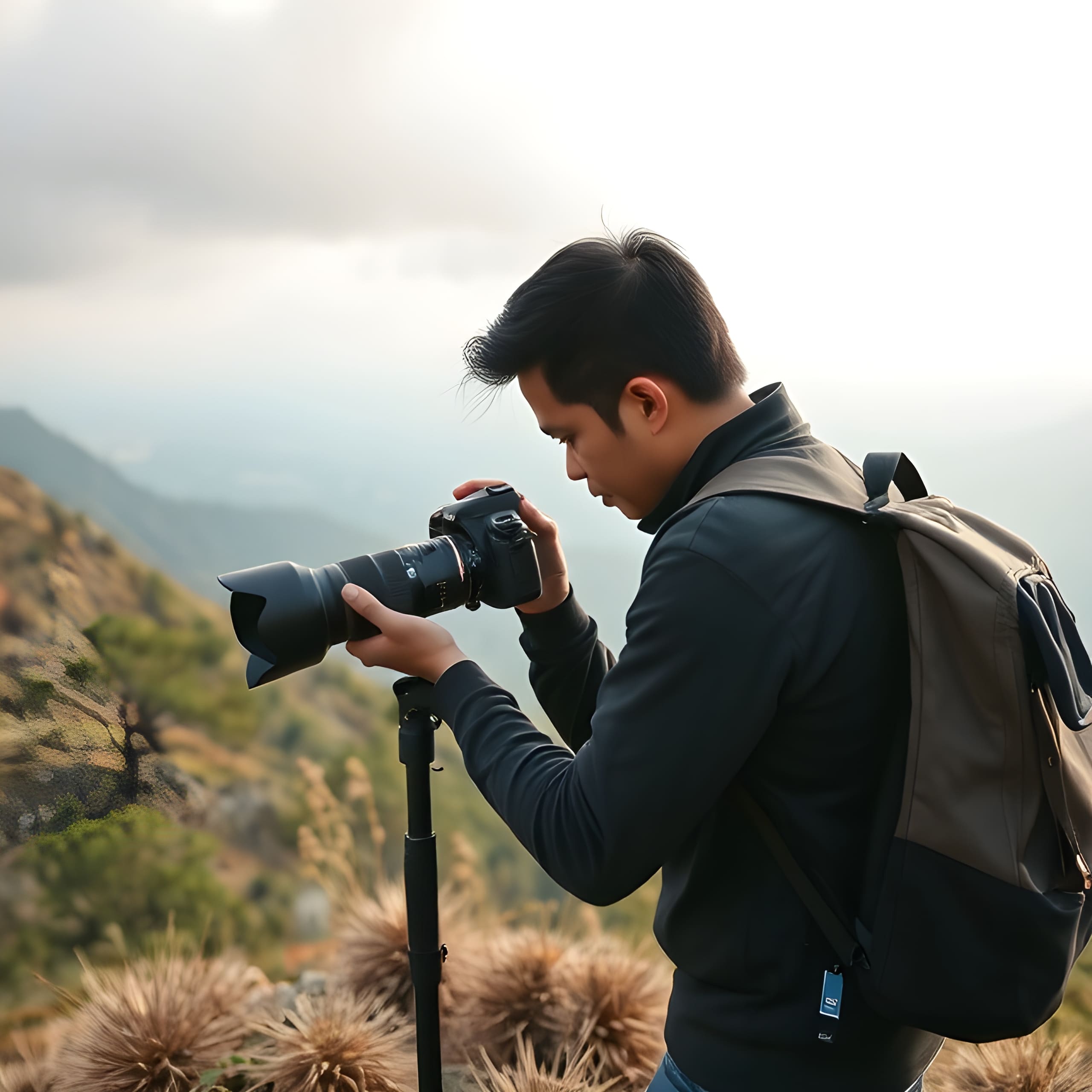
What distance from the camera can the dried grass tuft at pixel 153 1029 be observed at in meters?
1.65

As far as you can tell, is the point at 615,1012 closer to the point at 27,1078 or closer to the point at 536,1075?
the point at 536,1075

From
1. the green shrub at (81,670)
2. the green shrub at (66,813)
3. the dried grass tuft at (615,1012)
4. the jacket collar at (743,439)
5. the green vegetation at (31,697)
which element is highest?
the jacket collar at (743,439)

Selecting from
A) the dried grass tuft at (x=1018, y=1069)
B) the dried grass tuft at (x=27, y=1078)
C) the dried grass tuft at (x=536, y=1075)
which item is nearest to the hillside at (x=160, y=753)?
the dried grass tuft at (x=27, y=1078)

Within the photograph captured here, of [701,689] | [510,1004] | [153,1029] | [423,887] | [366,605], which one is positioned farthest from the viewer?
[510,1004]

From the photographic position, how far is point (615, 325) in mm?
985

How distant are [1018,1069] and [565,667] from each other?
1188mm

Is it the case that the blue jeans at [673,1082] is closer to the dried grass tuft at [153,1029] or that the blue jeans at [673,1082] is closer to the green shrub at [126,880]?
the dried grass tuft at [153,1029]

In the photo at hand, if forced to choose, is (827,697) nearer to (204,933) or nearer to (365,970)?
(365,970)

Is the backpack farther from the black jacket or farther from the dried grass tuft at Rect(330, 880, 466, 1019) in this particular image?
the dried grass tuft at Rect(330, 880, 466, 1019)

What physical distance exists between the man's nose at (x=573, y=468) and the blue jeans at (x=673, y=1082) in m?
0.63

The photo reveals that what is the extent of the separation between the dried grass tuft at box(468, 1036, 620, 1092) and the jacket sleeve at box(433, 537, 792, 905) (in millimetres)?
933

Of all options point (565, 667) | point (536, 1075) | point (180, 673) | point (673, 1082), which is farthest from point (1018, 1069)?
point (180, 673)

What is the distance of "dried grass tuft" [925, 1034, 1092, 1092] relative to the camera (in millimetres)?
1654

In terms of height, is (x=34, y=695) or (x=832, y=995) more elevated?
(x=34, y=695)
